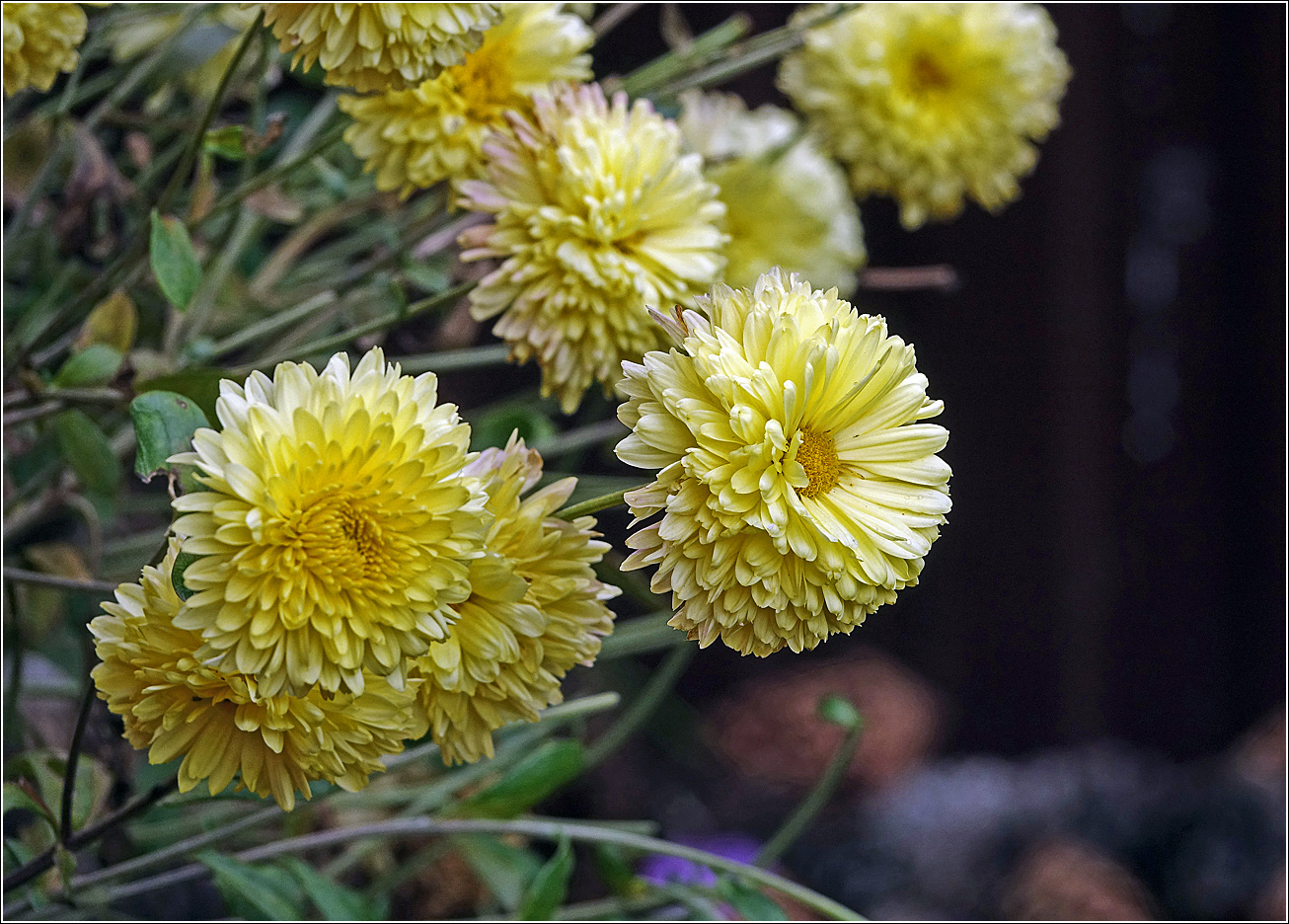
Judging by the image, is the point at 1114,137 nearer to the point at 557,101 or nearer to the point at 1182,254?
the point at 1182,254

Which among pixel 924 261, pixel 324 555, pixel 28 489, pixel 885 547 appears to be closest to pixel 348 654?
pixel 324 555

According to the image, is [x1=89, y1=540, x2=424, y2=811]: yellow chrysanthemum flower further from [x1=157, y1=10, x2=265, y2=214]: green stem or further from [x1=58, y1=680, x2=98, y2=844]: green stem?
[x1=157, y1=10, x2=265, y2=214]: green stem

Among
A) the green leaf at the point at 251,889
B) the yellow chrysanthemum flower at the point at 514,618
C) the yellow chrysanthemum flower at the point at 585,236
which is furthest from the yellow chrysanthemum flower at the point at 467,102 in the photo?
the green leaf at the point at 251,889

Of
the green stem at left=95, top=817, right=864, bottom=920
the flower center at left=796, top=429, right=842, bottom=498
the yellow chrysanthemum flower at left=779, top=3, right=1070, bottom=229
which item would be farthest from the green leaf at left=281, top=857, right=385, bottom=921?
the yellow chrysanthemum flower at left=779, top=3, right=1070, bottom=229

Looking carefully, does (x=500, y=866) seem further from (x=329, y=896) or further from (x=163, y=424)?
(x=163, y=424)

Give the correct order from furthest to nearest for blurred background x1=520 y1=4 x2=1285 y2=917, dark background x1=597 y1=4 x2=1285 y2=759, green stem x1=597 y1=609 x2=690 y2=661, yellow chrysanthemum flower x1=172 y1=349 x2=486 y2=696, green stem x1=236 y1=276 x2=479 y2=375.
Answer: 1. dark background x1=597 y1=4 x2=1285 y2=759
2. blurred background x1=520 y1=4 x2=1285 y2=917
3. green stem x1=597 y1=609 x2=690 y2=661
4. green stem x1=236 y1=276 x2=479 y2=375
5. yellow chrysanthemum flower x1=172 y1=349 x2=486 y2=696

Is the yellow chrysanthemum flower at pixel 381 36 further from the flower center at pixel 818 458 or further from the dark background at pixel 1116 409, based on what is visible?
the dark background at pixel 1116 409

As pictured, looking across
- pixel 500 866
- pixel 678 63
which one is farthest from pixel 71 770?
pixel 678 63
